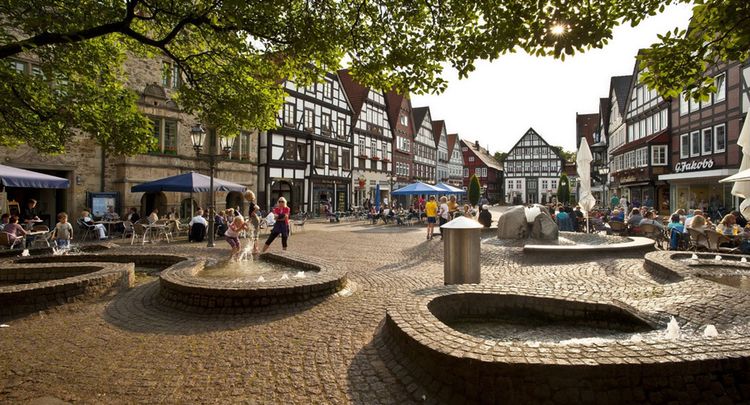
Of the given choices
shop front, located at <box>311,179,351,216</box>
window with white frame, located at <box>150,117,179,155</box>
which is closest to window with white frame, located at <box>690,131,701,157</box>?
shop front, located at <box>311,179,351,216</box>

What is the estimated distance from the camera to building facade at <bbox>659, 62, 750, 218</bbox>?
22.7 m

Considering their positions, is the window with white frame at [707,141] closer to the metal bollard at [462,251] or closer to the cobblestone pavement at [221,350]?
the cobblestone pavement at [221,350]

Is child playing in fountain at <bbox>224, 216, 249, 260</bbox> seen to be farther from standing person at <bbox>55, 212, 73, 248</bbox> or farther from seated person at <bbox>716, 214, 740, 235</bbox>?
seated person at <bbox>716, 214, 740, 235</bbox>

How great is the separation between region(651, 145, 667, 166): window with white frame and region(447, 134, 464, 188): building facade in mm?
35899

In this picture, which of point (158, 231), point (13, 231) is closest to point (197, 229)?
point (158, 231)

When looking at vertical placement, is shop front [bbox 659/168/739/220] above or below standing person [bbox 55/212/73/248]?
above

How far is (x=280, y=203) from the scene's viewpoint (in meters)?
11.2

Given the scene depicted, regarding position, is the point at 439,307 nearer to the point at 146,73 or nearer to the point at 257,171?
the point at 146,73

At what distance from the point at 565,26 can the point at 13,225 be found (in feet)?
47.1

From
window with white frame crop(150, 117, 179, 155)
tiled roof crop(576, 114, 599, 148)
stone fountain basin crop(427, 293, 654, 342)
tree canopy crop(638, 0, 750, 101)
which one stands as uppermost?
tiled roof crop(576, 114, 599, 148)

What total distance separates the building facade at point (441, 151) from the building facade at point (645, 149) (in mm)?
25670

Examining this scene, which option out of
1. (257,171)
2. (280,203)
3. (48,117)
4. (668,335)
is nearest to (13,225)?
(48,117)

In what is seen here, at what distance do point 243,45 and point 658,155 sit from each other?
32.6 meters

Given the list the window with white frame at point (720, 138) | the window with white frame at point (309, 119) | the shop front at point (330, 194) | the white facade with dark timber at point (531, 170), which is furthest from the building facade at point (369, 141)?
the white facade with dark timber at point (531, 170)
